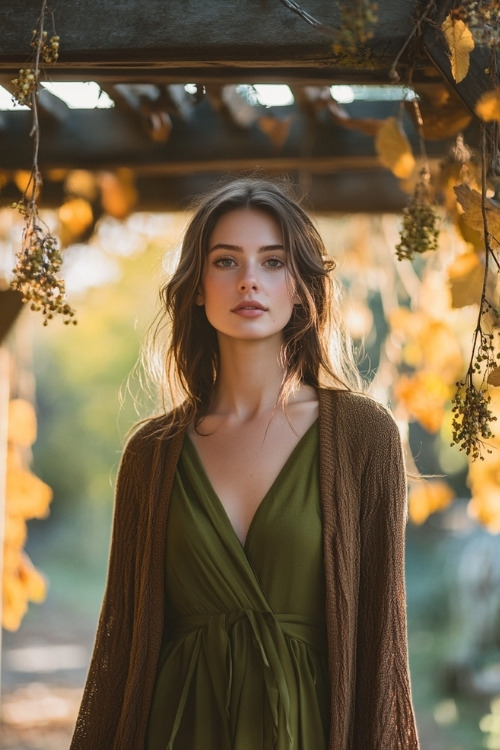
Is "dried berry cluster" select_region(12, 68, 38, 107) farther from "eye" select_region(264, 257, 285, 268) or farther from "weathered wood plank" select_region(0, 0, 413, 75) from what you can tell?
"eye" select_region(264, 257, 285, 268)

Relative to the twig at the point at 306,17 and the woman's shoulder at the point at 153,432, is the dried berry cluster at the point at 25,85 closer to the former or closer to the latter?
the twig at the point at 306,17

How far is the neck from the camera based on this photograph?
6.66 ft

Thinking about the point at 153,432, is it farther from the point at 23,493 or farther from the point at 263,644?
the point at 23,493

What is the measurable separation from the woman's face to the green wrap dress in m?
0.24

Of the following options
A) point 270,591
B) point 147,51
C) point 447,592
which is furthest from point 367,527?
point 447,592

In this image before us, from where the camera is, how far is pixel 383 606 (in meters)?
1.86

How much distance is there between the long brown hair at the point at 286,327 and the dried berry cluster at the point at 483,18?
0.57 m

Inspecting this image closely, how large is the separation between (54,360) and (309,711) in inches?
411

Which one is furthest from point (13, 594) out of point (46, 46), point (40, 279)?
point (46, 46)

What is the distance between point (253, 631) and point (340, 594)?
0.16 m

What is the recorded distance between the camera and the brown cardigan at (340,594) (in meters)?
1.83

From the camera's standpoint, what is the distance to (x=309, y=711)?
1842 mm

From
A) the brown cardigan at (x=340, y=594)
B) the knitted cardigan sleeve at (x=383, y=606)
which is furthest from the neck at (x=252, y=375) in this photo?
the knitted cardigan sleeve at (x=383, y=606)

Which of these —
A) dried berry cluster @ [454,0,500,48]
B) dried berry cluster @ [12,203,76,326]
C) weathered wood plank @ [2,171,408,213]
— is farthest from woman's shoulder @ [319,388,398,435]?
weathered wood plank @ [2,171,408,213]
